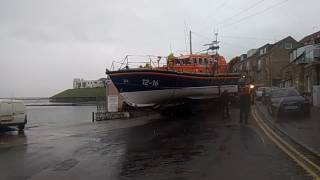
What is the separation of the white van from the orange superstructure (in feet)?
30.8

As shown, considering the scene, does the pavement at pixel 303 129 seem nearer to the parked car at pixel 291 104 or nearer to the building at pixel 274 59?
the parked car at pixel 291 104

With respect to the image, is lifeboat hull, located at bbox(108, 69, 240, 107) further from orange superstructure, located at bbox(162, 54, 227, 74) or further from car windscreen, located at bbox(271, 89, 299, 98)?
car windscreen, located at bbox(271, 89, 299, 98)

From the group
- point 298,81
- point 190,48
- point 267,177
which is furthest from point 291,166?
point 298,81

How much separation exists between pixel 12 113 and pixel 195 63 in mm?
12852

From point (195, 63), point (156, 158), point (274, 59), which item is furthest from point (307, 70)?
point (156, 158)

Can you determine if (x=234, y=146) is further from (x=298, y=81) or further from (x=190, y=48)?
(x=298, y=81)

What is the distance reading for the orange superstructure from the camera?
33.9m

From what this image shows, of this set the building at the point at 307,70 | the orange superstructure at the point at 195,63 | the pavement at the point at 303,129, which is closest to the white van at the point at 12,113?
the orange superstructure at the point at 195,63

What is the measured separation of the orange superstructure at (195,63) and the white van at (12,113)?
9.38 metres

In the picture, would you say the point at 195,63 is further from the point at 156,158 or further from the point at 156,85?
the point at 156,158

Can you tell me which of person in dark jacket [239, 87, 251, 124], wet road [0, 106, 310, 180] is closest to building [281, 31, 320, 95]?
person in dark jacket [239, 87, 251, 124]

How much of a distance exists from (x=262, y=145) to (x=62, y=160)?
5633 mm

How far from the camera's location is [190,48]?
179 feet

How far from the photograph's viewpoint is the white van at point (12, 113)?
26609mm
